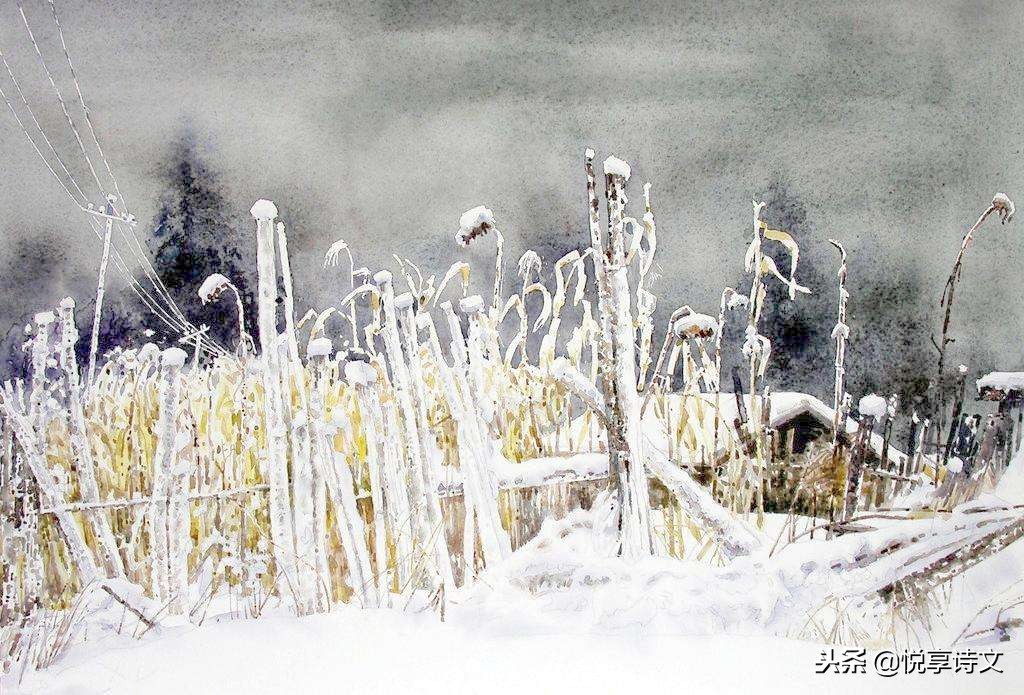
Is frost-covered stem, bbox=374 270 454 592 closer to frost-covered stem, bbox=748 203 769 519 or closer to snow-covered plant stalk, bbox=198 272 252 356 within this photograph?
snow-covered plant stalk, bbox=198 272 252 356

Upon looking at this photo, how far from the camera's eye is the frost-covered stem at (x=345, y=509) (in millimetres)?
1779

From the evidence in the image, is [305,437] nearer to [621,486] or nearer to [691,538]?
[621,486]

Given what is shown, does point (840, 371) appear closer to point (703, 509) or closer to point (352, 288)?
point (703, 509)

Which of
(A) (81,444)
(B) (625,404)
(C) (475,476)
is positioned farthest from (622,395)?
(A) (81,444)

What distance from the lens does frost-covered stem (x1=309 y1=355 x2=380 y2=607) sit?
1.78 m

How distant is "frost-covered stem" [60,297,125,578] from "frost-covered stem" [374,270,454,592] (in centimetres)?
57

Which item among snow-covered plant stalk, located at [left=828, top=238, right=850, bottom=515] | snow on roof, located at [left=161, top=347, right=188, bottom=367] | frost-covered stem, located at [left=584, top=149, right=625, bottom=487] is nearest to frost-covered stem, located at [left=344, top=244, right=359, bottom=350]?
snow on roof, located at [left=161, top=347, right=188, bottom=367]

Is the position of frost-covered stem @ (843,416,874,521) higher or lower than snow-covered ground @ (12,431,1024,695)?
higher

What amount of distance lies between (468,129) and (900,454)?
112cm

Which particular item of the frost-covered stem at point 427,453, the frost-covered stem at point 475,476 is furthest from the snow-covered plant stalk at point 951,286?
the frost-covered stem at point 427,453

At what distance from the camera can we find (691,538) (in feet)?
6.04

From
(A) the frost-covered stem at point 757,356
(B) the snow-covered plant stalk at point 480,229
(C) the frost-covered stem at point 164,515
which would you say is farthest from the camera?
(B) the snow-covered plant stalk at point 480,229

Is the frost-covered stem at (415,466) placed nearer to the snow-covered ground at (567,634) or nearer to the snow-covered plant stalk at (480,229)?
the snow-covered ground at (567,634)

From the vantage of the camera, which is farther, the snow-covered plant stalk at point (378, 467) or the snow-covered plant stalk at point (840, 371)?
the snow-covered plant stalk at point (840, 371)
